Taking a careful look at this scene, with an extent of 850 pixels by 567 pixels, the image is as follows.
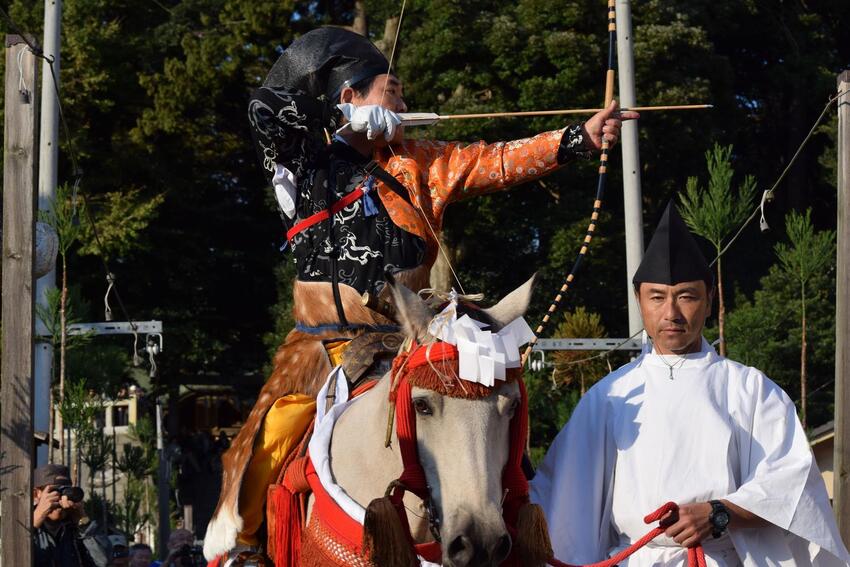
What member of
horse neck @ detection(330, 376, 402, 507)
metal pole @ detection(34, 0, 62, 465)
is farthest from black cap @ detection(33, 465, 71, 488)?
metal pole @ detection(34, 0, 62, 465)

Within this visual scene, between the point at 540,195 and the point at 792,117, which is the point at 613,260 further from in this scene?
the point at 792,117

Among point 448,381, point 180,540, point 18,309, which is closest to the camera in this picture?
point 448,381

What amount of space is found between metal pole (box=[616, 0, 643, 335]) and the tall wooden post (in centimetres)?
389

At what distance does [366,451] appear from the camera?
407 centimetres

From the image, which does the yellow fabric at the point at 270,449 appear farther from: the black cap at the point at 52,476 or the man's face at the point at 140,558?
the man's face at the point at 140,558

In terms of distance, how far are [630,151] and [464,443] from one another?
7.88m

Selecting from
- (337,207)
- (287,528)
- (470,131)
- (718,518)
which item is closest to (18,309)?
(337,207)

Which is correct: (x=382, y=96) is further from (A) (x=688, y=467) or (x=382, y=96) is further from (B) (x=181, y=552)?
(B) (x=181, y=552)

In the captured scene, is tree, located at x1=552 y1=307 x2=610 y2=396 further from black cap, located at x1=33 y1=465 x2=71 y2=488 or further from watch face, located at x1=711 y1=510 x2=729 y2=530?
watch face, located at x1=711 y1=510 x2=729 y2=530

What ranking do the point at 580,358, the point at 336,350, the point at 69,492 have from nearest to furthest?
the point at 336,350 < the point at 69,492 < the point at 580,358

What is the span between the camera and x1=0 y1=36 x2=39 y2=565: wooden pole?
18.9 ft

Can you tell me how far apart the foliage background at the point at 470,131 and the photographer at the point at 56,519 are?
745cm

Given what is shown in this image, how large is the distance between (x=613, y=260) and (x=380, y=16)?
15.8 feet

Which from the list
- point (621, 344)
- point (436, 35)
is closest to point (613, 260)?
point (436, 35)
